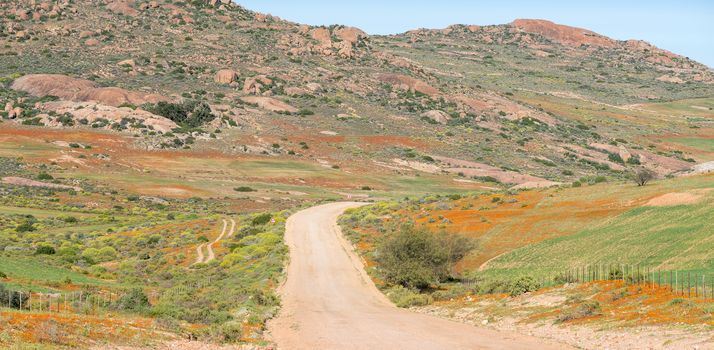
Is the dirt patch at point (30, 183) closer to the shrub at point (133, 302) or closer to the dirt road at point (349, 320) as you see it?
the dirt road at point (349, 320)

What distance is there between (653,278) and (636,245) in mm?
8105

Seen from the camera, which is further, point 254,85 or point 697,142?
point 697,142

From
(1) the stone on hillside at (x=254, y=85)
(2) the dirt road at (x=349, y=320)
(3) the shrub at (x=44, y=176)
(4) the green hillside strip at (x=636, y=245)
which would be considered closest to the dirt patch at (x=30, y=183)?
(3) the shrub at (x=44, y=176)

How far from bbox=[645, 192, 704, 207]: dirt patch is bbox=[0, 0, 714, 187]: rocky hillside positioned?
73.6m

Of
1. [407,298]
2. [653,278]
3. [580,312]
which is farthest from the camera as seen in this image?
[407,298]

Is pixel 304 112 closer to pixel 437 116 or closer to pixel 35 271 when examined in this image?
pixel 437 116

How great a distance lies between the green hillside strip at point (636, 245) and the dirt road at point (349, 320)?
953cm

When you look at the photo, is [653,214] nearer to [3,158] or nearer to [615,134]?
[3,158]

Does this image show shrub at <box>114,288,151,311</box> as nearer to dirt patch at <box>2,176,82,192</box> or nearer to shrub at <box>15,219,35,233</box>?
shrub at <box>15,219,35,233</box>

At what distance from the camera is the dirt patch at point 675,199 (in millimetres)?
51125

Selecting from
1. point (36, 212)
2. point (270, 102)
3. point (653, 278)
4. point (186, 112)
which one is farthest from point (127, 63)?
point (653, 278)

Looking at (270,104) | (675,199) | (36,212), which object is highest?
(270,104)

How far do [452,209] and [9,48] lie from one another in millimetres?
131839

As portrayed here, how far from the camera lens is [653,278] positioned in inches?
1369
